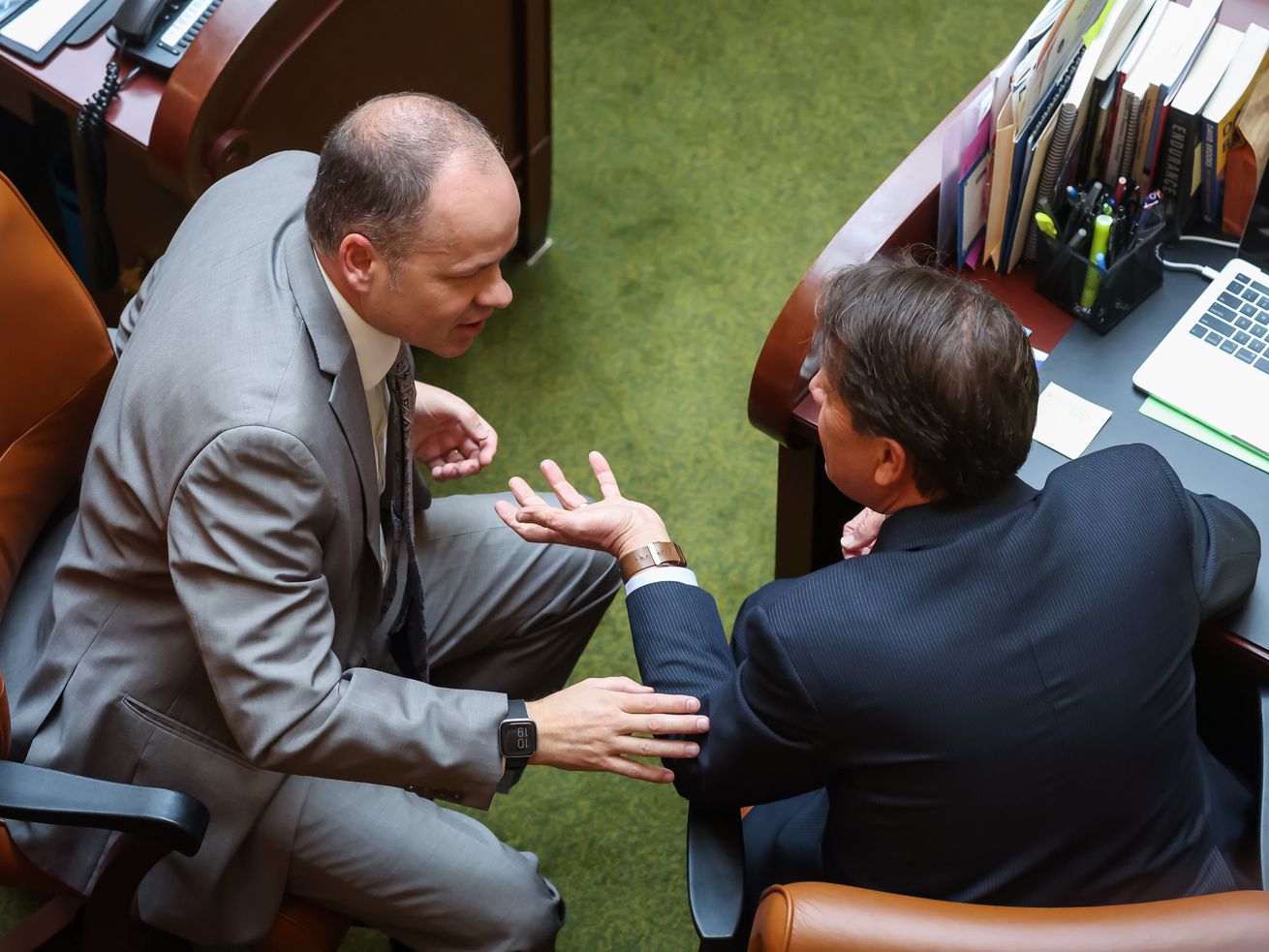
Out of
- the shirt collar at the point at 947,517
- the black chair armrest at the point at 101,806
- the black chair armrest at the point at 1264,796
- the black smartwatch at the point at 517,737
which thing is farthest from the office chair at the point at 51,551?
the black chair armrest at the point at 1264,796

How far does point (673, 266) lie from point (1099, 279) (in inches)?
52.5

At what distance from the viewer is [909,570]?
1333mm

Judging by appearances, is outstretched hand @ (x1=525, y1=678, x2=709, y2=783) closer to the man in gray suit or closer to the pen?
the man in gray suit

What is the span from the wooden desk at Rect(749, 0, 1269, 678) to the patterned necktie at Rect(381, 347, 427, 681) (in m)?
0.48

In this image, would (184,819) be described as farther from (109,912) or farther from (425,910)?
(425,910)

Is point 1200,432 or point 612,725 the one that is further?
point 1200,432

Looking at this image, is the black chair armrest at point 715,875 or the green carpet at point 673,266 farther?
the green carpet at point 673,266

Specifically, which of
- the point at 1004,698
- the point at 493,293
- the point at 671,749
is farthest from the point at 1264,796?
the point at 493,293

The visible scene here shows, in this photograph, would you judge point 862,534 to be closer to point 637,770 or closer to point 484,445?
point 637,770

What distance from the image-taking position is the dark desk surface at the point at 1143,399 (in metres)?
1.69

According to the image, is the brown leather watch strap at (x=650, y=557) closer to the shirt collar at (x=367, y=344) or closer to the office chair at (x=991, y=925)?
the shirt collar at (x=367, y=344)

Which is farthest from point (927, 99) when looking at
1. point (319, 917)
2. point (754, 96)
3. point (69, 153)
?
point (319, 917)

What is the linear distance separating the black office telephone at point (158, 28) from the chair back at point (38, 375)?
0.61m

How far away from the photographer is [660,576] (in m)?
1.62
